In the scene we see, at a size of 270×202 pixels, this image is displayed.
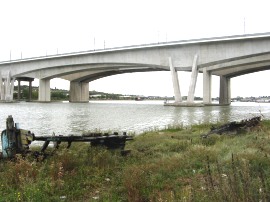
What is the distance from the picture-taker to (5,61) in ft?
249

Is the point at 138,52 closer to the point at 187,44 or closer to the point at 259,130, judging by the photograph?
the point at 187,44

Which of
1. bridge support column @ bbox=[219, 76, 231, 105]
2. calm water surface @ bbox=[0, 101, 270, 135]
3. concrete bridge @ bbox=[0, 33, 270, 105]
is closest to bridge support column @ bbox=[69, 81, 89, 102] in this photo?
concrete bridge @ bbox=[0, 33, 270, 105]

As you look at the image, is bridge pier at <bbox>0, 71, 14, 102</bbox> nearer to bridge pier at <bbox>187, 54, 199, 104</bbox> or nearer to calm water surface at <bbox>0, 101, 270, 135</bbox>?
calm water surface at <bbox>0, 101, 270, 135</bbox>

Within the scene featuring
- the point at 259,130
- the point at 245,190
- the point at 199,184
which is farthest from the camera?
the point at 259,130

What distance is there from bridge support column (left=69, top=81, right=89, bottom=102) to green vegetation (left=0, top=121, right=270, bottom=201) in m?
75.6

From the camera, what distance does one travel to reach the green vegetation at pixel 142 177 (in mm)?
4020

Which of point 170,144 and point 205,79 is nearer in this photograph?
point 170,144

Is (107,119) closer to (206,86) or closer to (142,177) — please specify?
(142,177)

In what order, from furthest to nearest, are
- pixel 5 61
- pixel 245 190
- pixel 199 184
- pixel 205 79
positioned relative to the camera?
pixel 5 61 < pixel 205 79 < pixel 199 184 < pixel 245 190

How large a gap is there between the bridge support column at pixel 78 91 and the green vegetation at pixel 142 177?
248ft


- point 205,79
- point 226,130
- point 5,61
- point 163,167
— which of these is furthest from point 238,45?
point 5,61

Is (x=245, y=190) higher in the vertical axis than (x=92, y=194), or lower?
higher

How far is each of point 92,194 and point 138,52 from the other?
5112 cm

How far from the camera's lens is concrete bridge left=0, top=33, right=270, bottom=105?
153 feet
